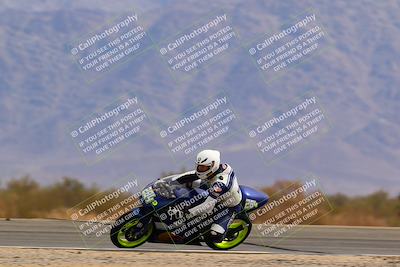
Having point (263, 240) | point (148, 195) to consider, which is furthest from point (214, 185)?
point (263, 240)

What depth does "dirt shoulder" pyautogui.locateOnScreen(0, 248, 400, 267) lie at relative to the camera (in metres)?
15.8

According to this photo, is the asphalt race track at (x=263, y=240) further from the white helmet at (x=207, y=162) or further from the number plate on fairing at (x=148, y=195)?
the white helmet at (x=207, y=162)

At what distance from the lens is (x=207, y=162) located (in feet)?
52.5

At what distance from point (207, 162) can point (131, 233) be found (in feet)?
5.54

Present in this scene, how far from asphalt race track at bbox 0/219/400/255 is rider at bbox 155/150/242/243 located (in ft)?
4.68

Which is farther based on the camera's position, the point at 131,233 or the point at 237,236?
the point at 237,236

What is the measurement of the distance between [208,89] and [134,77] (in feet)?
46.3

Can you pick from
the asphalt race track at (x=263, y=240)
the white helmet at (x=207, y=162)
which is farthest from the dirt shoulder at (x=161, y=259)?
the white helmet at (x=207, y=162)

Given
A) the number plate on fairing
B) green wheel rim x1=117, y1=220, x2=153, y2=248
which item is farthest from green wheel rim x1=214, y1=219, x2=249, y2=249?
the number plate on fairing

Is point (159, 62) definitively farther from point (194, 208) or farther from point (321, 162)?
point (194, 208)

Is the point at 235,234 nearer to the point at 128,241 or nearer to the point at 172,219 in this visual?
the point at 172,219

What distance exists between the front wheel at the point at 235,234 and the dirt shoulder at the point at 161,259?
8.8 inches

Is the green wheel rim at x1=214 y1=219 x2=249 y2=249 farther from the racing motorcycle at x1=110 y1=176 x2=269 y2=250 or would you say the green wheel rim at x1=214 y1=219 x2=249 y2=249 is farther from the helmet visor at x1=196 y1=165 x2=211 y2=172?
the helmet visor at x1=196 y1=165 x2=211 y2=172

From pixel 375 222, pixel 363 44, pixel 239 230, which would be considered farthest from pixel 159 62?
pixel 239 230
